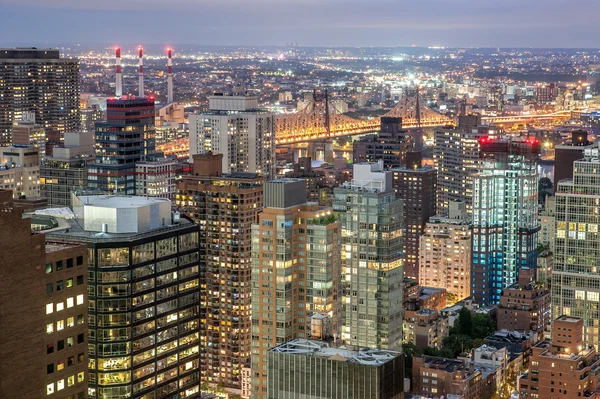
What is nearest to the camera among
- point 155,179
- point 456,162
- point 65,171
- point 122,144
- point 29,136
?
point 65,171

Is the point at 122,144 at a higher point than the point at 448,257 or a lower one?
higher

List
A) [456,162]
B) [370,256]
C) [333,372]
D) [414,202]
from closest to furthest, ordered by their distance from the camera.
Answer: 1. [333,372]
2. [370,256]
3. [414,202]
4. [456,162]

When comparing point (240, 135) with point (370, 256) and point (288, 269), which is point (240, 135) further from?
point (288, 269)

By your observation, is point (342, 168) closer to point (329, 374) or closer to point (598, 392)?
point (598, 392)

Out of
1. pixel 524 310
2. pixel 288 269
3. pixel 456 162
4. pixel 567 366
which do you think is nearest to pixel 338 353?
A: pixel 288 269

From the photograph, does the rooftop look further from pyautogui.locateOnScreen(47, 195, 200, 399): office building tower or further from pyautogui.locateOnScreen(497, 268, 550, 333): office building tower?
pyautogui.locateOnScreen(497, 268, 550, 333): office building tower

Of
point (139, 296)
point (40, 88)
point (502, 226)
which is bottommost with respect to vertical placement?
point (502, 226)
